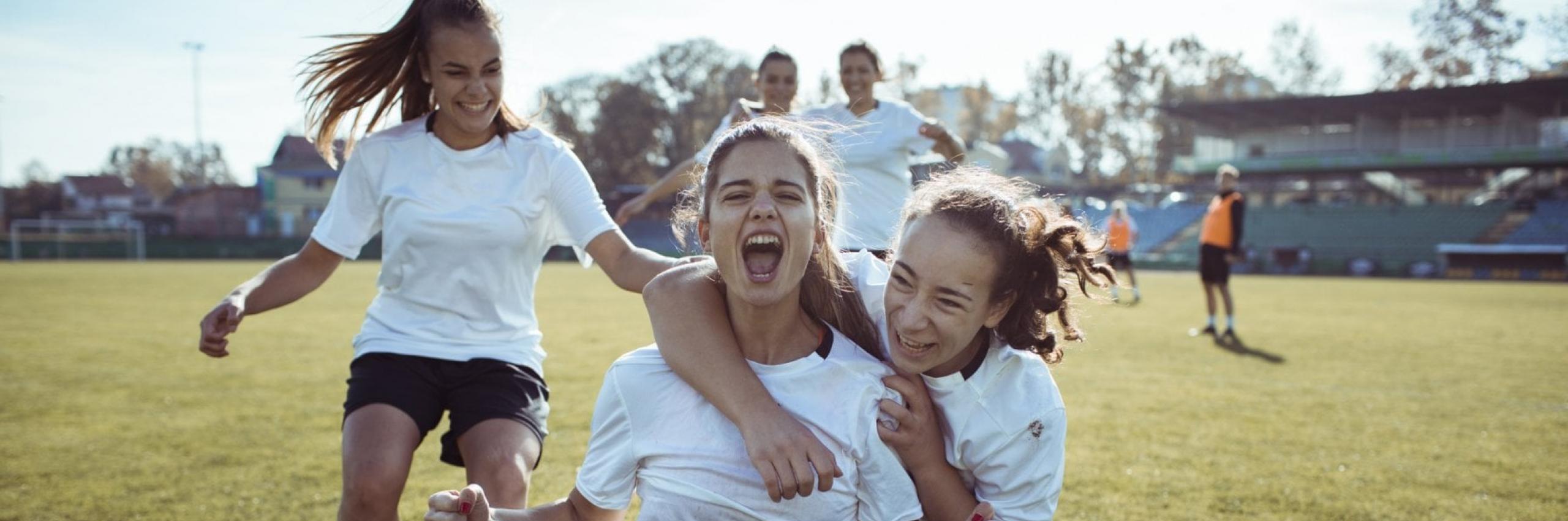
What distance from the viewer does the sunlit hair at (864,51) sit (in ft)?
18.3

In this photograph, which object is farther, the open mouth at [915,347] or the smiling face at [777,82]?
the smiling face at [777,82]

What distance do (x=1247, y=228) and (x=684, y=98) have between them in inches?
1351

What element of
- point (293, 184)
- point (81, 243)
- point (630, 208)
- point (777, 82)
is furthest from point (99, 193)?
point (630, 208)

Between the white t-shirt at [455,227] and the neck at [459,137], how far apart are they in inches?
1.1

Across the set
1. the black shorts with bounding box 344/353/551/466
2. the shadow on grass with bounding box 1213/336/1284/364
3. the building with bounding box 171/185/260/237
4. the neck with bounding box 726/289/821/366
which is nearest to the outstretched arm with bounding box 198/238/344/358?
the black shorts with bounding box 344/353/551/466

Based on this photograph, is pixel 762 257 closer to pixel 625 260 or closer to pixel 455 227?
pixel 625 260

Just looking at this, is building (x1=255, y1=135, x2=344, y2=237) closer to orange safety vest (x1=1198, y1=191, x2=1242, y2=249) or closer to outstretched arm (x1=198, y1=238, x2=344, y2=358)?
orange safety vest (x1=1198, y1=191, x2=1242, y2=249)

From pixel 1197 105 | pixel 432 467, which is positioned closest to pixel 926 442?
pixel 432 467

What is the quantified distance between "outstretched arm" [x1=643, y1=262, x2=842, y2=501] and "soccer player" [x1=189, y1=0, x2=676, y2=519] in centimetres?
62

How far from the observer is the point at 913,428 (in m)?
2.46

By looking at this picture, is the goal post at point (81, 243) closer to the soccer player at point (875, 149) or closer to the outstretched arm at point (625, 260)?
the soccer player at point (875, 149)

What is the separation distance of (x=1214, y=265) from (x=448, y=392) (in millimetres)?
10837

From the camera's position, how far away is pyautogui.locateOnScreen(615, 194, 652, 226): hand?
4629 millimetres

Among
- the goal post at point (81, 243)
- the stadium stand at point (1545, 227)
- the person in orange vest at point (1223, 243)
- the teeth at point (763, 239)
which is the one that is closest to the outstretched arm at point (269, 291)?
the teeth at point (763, 239)
